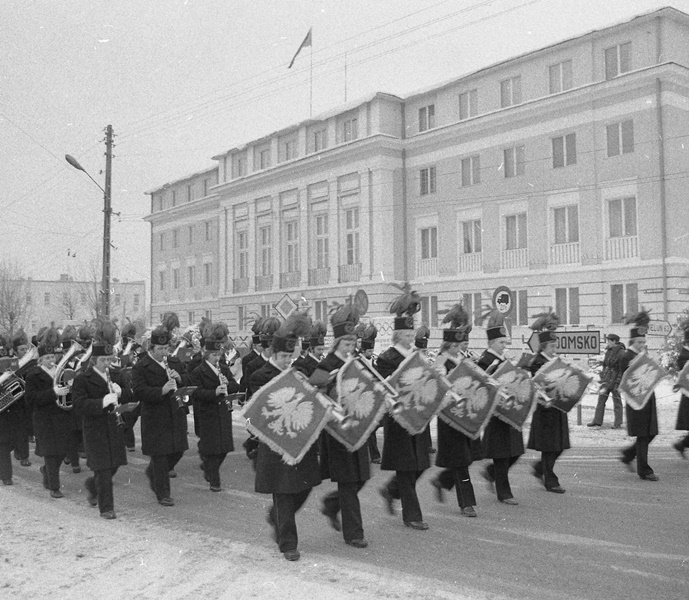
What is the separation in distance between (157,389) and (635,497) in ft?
18.6

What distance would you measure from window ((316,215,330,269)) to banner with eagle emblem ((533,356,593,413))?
3115cm

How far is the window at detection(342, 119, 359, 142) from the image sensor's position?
126 feet

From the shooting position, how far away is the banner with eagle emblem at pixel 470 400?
8.46 m

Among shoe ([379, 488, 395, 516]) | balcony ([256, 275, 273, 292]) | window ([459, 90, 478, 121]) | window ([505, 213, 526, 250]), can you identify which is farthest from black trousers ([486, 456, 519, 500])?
balcony ([256, 275, 273, 292])

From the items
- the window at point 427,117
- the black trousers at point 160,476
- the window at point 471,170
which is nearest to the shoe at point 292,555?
the black trousers at point 160,476

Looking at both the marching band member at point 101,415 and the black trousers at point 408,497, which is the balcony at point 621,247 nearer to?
the black trousers at point 408,497

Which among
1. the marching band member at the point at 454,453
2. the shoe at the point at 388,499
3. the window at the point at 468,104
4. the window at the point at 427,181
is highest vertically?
the window at the point at 468,104

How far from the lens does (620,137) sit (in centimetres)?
2838

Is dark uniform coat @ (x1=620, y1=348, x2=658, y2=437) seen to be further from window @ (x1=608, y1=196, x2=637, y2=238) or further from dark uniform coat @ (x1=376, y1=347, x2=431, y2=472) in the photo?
window @ (x1=608, y1=196, x2=637, y2=238)

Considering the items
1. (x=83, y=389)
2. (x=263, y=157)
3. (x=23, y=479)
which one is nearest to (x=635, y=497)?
(x=83, y=389)

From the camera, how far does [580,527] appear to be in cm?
770

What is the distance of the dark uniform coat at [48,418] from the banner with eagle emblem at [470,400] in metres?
4.79

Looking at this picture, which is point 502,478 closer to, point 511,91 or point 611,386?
point 611,386

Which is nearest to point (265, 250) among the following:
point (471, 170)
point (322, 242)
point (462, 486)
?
point (322, 242)
